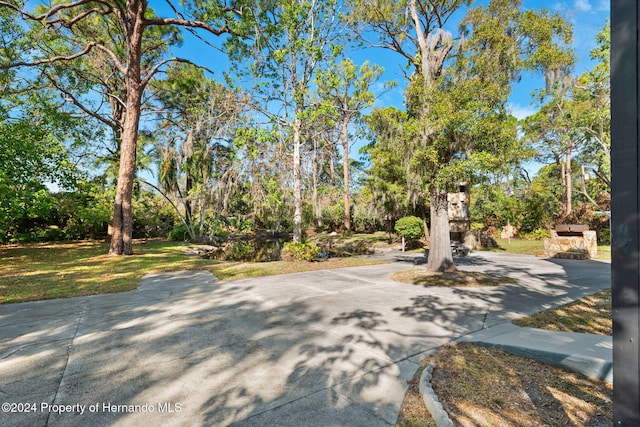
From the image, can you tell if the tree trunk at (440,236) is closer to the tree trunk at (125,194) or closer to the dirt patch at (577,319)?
the dirt patch at (577,319)

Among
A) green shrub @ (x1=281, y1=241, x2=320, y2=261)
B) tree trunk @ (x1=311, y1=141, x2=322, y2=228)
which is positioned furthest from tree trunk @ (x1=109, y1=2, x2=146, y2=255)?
tree trunk @ (x1=311, y1=141, x2=322, y2=228)

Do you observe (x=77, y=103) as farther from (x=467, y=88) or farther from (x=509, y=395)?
(x=509, y=395)

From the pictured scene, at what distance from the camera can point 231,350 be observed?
3.48 m

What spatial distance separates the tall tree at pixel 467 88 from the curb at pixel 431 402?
5727 millimetres

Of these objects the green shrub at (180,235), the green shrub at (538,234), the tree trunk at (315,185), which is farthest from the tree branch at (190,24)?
the green shrub at (538,234)

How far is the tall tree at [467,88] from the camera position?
7180 millimetres

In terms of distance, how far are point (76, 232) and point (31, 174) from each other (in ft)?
28.8

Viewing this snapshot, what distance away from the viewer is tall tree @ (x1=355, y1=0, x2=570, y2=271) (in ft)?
23.6

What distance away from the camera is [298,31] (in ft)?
36.0

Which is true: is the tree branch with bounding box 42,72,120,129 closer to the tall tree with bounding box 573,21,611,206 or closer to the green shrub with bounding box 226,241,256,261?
the green shrub with bounding box 226,241,256,261

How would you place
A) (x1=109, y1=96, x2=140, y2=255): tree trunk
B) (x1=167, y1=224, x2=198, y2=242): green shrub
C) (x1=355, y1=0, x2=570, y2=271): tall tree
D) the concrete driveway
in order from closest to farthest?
the concrete driveway → (x1=355, y1=0, x2=570, y2=271): tall tree → (x1=109, y1=96, x2=140, y2=255): tree trunk → (x1=167, y1=224, x2=198, y2=242): green shrub

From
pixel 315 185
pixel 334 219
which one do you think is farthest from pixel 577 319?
pixel 334 219

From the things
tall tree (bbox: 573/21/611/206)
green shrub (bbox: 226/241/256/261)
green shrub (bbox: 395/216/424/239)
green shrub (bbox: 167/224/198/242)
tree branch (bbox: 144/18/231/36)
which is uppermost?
tree branch (bbox: 144/18/231/36)

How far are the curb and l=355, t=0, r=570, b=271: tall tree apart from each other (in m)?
5.73
